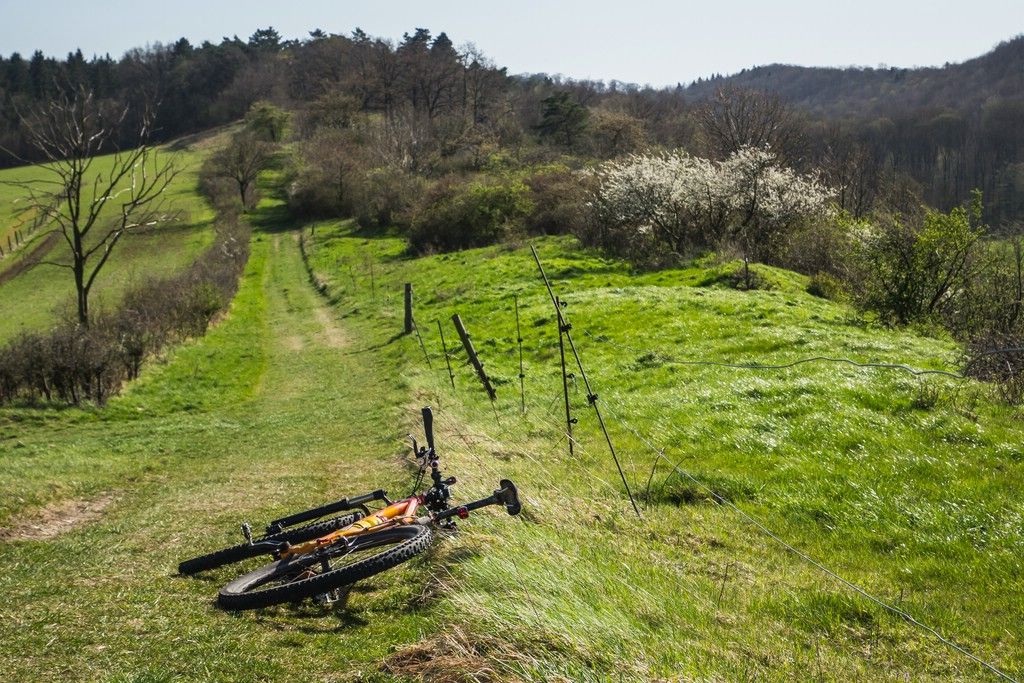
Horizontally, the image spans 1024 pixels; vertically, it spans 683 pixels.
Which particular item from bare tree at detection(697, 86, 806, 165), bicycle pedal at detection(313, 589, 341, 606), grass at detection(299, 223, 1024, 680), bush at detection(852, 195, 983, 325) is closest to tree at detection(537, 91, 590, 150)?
bare tree at detection(697, 86, 806, 165)

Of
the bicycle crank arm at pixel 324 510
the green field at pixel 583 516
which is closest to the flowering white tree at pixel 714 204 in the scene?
the green field at pixel 583 516

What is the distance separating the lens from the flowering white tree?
31.9 metres

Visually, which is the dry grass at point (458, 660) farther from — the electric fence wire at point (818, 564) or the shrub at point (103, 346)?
the shrub at point (103, 346)

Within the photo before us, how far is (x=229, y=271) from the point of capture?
36.6m

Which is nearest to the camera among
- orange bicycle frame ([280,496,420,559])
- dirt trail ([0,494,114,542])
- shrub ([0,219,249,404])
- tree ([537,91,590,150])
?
orange bicycle frame ([280,496,420,559])

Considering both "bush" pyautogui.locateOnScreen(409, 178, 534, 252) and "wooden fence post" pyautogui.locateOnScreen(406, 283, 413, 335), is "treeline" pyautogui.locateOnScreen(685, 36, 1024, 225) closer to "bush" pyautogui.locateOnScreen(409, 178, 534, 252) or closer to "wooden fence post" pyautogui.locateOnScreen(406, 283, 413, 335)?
"bush" pyautogui.locateOnScreen(409, 178, 534, 252)

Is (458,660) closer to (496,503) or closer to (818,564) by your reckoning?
(496,503)

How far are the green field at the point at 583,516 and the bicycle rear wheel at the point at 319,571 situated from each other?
223 mm

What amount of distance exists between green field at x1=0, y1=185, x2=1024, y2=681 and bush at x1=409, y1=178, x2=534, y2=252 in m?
24.5

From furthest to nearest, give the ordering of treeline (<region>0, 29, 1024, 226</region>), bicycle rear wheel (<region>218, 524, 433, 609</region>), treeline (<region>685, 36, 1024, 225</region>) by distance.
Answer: treeline (<region>685, 36, 1024, 225</region>) < treeline (<region>0, 29, 1024, 226</region>) < bicycle rear wheel (<region>218, 524, 433, 609</region>)

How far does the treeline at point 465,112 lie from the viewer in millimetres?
67312

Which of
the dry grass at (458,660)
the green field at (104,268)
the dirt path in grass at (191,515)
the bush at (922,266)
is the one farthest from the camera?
the green field at (104,268)

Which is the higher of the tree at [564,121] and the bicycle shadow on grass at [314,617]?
the tree at [564,121]

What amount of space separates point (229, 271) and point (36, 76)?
97.8 m
